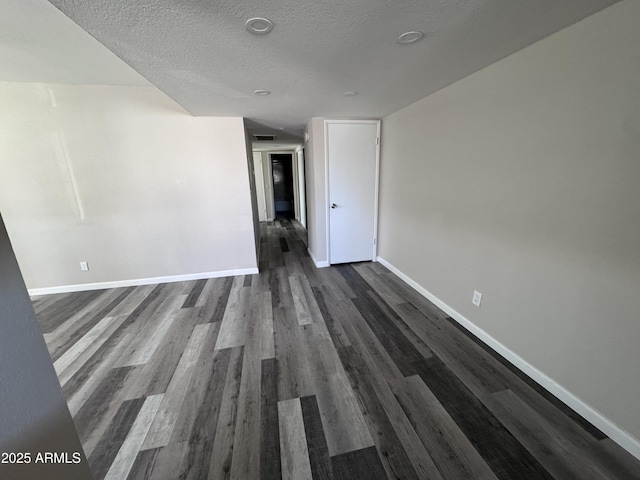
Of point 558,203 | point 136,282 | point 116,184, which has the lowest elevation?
point 136,282

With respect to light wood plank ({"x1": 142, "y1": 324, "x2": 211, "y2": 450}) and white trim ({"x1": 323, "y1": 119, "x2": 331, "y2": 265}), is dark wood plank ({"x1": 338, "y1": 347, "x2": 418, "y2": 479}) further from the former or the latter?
white trim ({"x1": 323, "y1": 119, "x2": 331, "y2": 265})

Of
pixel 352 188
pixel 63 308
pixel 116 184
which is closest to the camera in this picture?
pixel 63 308

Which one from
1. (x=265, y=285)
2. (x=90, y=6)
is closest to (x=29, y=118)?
(x=90, y=6)

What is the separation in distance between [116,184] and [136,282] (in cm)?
126

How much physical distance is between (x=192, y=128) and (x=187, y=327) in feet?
7.55

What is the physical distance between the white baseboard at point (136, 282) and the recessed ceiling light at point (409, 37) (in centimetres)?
304

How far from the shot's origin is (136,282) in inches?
129

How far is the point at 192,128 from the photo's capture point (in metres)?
3.01

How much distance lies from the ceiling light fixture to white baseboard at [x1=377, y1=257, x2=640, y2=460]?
2.18 meters

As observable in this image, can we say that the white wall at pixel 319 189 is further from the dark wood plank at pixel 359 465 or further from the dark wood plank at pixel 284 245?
the dark wood plank at pixel 359 465

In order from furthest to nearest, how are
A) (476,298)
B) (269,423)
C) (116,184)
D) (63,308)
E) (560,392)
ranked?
(116,184) < (63,308) < (476,298) < (560,392) < (269,423)

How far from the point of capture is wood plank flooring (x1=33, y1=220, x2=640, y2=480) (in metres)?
1.22

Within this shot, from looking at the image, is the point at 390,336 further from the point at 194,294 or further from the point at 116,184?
the point at 116,184


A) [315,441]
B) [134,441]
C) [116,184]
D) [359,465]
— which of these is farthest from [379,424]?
[116,184]
